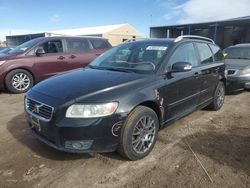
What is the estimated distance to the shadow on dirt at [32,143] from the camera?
141 inches

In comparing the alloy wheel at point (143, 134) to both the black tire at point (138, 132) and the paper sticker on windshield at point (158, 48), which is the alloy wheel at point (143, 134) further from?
the paper sticker on windshield at point (158, 48)

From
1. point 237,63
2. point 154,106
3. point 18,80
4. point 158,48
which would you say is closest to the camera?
point 154,106

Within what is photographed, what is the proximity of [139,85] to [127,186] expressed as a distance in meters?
1.30

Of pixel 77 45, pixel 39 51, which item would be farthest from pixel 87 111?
pixel 77 45

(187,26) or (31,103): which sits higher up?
(187,26)

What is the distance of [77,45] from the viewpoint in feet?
29.0

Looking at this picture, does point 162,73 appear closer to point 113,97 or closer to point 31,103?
point 113,97

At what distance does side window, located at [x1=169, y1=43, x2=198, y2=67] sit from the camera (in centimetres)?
419

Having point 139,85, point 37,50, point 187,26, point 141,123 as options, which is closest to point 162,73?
point 139,85

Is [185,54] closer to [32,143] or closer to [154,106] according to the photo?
[154,106]

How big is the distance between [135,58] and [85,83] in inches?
44.4

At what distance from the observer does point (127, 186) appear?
9.50 ft

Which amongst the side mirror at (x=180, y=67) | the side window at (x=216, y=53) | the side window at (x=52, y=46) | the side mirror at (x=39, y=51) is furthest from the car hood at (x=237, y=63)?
the side mirror at (x=39, y=51)

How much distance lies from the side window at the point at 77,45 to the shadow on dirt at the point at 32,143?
13.0 feet
